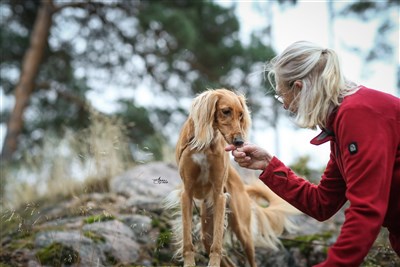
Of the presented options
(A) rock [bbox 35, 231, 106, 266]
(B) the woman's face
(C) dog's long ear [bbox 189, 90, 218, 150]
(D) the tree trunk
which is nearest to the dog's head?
(C) dog's long ear [bbox 189, 90, 218, 150]

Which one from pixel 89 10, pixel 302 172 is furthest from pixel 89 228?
pixel 89 10

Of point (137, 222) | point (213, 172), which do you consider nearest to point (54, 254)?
point (137, 222)

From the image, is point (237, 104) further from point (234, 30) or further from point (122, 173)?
point (234, 30)

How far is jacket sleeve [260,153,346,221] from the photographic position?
9.04ft

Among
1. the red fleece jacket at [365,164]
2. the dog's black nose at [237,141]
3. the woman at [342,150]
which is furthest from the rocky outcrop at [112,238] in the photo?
the red fleece jacket at [365,164]

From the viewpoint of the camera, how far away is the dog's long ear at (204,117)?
3.76 metres

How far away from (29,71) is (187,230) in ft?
32.1

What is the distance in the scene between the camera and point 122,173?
27.0 feet

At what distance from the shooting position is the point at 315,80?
7.59ft

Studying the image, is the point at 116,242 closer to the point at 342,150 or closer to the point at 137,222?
the point at 137,222

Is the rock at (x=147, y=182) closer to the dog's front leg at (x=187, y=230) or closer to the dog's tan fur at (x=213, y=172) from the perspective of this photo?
the dog's tan fur at (x=213, y=172)

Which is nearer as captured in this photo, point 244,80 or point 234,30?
point 244,80

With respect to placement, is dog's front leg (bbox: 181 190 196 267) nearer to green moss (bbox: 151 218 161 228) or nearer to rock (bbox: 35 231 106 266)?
rock (bbox: 35 231 106 266)

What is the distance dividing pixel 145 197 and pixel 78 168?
42.0 inches
